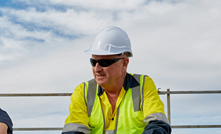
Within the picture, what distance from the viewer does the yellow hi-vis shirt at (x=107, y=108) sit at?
3066 millimetres

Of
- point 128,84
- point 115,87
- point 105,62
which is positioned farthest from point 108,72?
point 128,84

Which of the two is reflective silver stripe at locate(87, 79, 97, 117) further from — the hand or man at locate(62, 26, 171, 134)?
the hand

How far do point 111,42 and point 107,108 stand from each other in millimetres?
713

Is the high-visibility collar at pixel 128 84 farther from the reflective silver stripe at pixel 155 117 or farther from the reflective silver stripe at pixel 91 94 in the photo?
the reflective silver stripe at pixel 155 117

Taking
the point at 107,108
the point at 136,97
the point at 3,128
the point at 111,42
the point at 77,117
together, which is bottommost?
Answer: the point at 3,128

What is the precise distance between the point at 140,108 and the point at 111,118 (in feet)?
1.08

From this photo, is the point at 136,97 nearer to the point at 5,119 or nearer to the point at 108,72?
the point at 108,72

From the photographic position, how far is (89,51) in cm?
317

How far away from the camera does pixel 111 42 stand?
3207 mm

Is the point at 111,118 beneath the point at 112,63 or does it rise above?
beneath

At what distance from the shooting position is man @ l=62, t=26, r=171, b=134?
120 inches

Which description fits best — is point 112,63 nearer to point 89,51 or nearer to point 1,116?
point 89,51

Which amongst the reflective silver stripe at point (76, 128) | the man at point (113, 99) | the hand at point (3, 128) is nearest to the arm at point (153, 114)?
the man at point (113, 99)

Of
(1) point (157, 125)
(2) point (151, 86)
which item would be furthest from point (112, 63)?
(1) point (157, 125)
